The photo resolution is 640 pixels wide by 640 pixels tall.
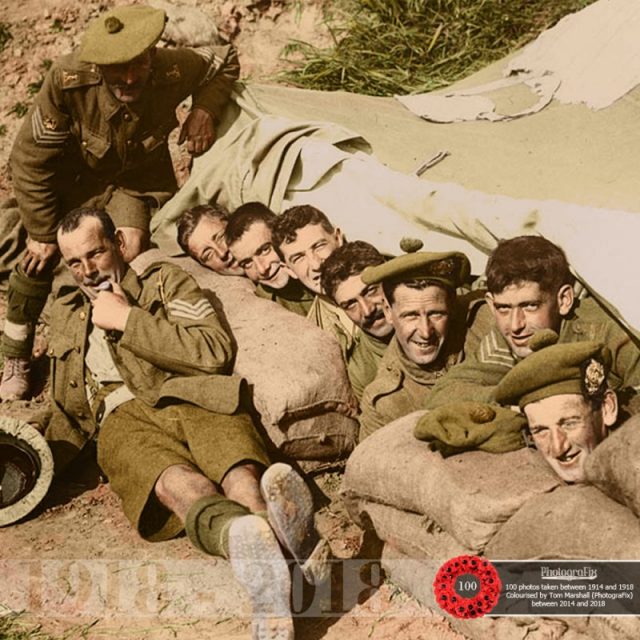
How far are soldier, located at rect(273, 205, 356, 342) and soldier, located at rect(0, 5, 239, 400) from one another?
103 centimetres

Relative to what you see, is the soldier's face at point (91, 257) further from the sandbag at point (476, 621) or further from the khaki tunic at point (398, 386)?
the sandbag at point (476, 621)

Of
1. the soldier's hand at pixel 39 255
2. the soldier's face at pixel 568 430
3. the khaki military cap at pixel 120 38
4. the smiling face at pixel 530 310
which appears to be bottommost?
the soldier's hand at pixel 39 255

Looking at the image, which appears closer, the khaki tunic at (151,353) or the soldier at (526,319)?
the soldier at (526,319)

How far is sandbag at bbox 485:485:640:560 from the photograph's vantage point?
17.9 ft

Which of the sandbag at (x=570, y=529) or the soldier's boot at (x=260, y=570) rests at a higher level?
the sandbag at (x=570, y=529)

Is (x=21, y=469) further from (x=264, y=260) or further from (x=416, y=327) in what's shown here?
(x=416, y=327)

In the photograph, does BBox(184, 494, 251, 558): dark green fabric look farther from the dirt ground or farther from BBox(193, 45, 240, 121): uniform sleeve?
BBox(193, 45, 240, 121): uniform sleeve

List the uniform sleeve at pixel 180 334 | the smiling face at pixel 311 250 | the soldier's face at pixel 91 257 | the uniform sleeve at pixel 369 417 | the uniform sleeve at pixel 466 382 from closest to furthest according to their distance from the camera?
the uniform sleeve at pixel 466 382 → the uniform sleeve at pixel 369 417 → the uniform sleeve at pixel 180 334 → the smiling face at pixel 311 250 → the soldier's face at pixel 91 257

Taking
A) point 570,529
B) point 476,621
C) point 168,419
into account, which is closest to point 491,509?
point 570,529

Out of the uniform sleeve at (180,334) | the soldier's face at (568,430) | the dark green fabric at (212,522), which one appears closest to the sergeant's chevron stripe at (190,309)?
the uniform sleeve at (180,334)

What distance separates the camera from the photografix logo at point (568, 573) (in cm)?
554

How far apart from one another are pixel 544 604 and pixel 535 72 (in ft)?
11.0

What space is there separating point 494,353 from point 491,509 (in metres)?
0.86

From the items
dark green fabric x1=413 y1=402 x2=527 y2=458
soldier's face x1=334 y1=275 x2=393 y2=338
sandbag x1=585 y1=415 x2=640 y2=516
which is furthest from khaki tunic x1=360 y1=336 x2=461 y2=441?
sandbag x1=585 y1=415 x2=640 y2=516
